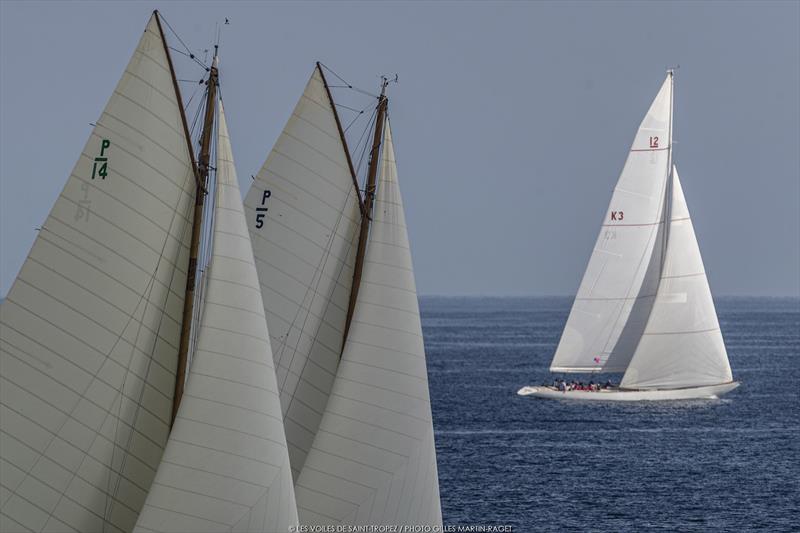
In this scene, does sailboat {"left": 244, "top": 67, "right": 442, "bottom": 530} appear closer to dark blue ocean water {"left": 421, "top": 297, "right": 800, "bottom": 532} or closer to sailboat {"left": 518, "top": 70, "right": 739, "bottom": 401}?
dark blue ocean water {"left": 421, "top": 297, "right": 800, "bottom": 532}

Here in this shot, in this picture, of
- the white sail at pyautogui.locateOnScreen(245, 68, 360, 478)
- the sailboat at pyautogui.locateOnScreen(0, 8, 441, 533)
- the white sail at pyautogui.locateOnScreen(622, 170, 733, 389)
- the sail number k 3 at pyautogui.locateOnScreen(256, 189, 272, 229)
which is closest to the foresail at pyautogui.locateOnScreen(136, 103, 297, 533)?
the sailboat at pyautogui.locateOnScreen(0, 8, 441, 533)

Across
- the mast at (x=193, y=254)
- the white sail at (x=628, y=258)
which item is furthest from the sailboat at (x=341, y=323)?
the white sail at (x=628, y=258)

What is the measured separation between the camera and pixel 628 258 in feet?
307

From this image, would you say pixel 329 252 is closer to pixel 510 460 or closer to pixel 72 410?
pixel 72 410

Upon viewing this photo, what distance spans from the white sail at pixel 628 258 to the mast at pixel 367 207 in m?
58.1

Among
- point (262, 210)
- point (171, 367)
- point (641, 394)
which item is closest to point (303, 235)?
point (262, 210)

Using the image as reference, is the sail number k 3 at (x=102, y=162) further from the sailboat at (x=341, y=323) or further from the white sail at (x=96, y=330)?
the sailboat at (x=341, y=323)

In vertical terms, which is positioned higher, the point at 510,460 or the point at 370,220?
the point at 370,220

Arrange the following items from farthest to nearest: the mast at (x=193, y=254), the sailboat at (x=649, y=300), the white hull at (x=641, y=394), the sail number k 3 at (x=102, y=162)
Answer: the white hull at (x=641, y=394)
the sailboat at (x=649, y=300)
the mast at (x=193, y=254)
the sail number k 3 at (x=102, y=162)

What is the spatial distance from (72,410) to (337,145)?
985 centimetres

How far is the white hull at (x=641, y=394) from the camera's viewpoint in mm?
90500

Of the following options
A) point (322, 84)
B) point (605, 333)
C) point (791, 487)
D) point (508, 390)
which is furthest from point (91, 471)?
point (508, 390)

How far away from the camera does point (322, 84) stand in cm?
3541

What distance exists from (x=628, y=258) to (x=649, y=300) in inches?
117
